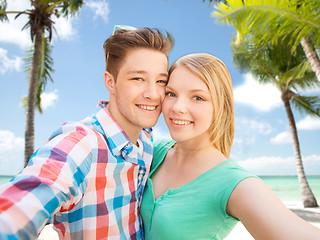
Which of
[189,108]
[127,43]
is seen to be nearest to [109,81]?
[127,43]

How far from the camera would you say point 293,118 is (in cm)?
1402

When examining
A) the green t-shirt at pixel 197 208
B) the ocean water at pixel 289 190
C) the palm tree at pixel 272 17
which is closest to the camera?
the green t-shirt at pixel 197 208

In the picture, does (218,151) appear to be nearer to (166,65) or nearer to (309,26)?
(166,65)

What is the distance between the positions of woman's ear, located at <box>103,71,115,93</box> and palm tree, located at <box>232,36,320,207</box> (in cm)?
1180

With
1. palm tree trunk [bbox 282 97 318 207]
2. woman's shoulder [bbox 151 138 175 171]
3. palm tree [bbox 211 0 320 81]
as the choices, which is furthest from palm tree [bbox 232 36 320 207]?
woman's shoulder [bbox 151 138 175 171]

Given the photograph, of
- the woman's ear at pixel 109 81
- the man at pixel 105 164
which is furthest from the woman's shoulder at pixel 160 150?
the woman's ear at pixel 109 81

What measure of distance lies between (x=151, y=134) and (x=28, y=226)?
57.4 inches

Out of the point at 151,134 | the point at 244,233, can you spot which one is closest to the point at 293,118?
the point at 244,233

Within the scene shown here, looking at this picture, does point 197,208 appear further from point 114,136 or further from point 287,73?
point 287,73

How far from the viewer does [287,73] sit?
12500mm

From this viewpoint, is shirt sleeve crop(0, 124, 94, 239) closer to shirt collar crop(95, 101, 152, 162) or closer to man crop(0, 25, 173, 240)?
man crop(0, 25, 173, 240)

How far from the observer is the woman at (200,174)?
1453 mm

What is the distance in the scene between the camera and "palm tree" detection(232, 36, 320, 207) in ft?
42.5

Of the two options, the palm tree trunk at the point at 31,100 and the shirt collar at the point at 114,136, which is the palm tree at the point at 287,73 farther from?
the shirt collar at the point at 114,136
